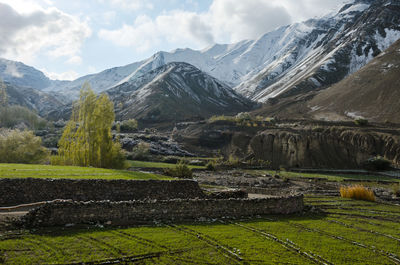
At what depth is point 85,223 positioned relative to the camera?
17.5 m

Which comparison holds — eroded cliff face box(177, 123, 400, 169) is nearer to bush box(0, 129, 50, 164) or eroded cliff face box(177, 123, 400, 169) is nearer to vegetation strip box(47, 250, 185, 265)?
bush box(0, 129, 50, 164)

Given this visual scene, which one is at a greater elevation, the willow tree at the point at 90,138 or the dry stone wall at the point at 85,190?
the willow tree at the point at 90,138

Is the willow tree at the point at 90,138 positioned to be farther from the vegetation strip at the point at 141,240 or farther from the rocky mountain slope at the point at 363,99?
the rocky mountain slope at the point at 363,99

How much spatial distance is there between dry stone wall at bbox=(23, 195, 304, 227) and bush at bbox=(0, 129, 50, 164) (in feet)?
115

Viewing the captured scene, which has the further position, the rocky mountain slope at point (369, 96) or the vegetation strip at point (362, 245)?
the rocky mountain slope at point (369, 96)

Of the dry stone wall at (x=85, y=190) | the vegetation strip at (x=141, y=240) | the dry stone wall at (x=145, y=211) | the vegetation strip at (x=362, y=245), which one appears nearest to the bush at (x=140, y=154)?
the dry stone wall at (x=85, y=190)

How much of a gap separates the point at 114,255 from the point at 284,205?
1545 cm

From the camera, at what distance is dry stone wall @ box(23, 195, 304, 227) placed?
16.9 metres

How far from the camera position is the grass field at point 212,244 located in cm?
1300

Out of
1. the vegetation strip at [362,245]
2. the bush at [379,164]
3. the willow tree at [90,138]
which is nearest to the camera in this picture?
the vegetation strip at [362,245]

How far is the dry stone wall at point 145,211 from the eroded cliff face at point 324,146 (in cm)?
5707

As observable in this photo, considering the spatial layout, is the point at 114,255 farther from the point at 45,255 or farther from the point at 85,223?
the point at 85,223

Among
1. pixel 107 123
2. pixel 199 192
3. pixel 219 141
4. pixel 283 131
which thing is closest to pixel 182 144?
pixel 219 141

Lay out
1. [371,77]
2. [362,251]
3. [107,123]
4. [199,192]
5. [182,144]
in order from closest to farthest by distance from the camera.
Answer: [362,251], [199,192], [107,123], [182,144], [371,77]
